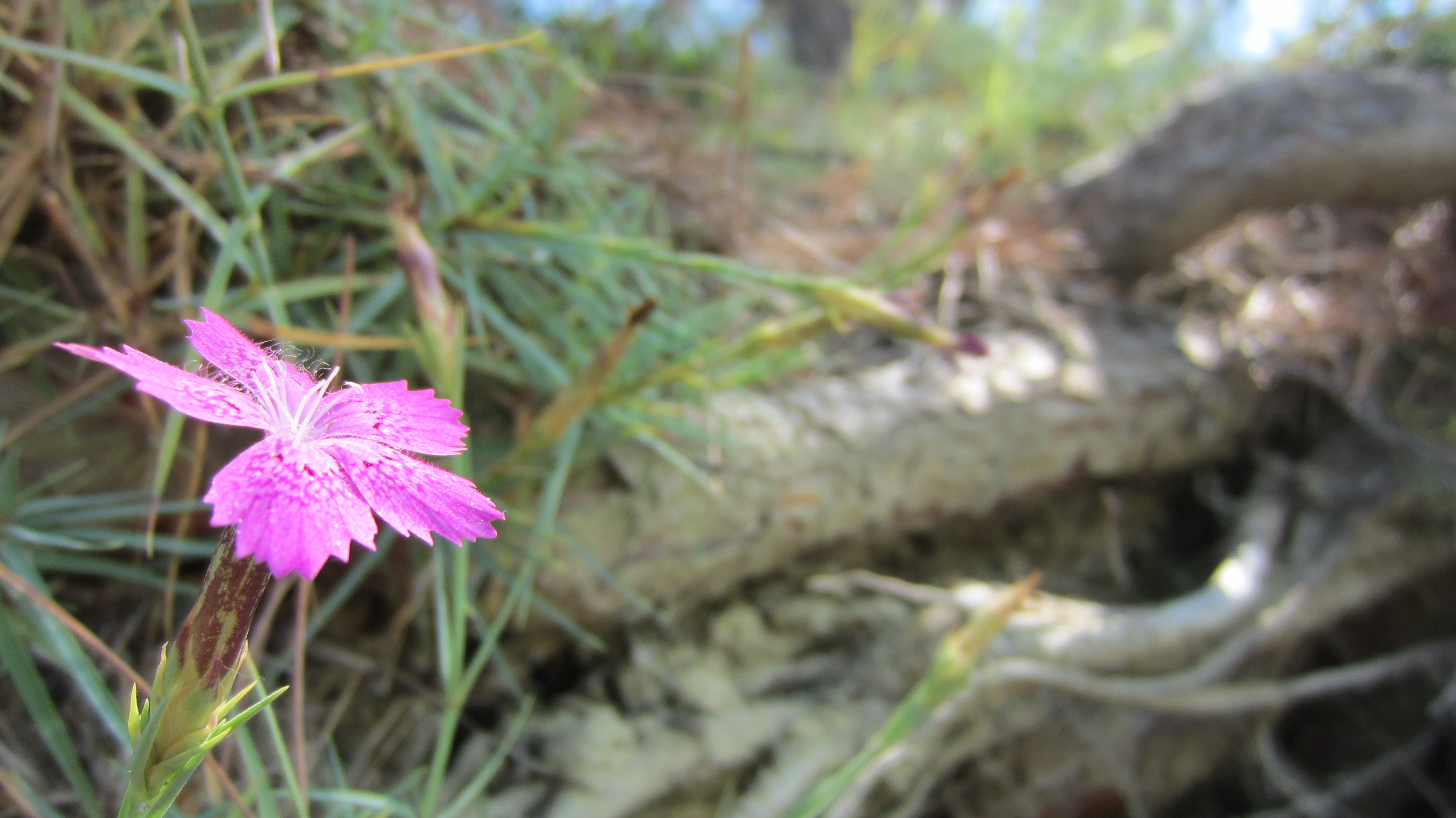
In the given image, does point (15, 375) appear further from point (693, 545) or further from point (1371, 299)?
point (1371, 299)

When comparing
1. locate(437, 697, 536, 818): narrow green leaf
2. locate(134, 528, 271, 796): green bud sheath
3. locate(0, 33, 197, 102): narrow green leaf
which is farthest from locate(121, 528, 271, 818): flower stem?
locate(0, 33, 197, 102): narrow green leaf

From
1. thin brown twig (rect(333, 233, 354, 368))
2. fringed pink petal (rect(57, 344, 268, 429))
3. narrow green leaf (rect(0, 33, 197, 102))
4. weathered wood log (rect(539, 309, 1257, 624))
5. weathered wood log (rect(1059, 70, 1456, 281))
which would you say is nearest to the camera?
fringed pink petal (rect(57, 344, 268, 429))

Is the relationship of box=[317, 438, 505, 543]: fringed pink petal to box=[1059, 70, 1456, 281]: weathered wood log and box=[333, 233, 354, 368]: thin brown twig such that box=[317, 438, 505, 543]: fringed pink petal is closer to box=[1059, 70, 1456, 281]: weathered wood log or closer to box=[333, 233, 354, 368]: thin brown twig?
box=[333, 233, 354, 368]: thin brown twig

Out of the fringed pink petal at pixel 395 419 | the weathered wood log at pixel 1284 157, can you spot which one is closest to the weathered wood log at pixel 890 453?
the weathered wood log at pixel 1284 157

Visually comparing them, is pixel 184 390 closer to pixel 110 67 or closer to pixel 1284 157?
pixel 110 67

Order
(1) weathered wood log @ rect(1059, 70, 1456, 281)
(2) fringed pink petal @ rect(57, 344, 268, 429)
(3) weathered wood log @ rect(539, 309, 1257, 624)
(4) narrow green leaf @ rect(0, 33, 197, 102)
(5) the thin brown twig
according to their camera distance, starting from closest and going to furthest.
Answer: (2) fringed pink petal @ rect(57, 344, 268, 429) → (4) narrow green leaf @ rect(0, 33, 197, 102) → (5) the thin brown twig → (3) weathered wood log @ rect(539, 309, 1257, 624) → (1) weathered wood log @ rect(1059, 70, 1456, 281)

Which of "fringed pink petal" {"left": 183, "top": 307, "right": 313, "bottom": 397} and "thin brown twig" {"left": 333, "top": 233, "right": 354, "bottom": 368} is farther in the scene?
"thin brown twig" {"left": 333, "top": 233, "right": 354, "bottom": 368}

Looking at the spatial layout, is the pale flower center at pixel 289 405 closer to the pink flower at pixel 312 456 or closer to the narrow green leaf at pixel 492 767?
the pink flower at pixel 312 456

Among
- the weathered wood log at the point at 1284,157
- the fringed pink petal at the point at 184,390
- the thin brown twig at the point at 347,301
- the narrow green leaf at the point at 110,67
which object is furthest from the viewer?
the weathered wood log at the point at 1284,157
